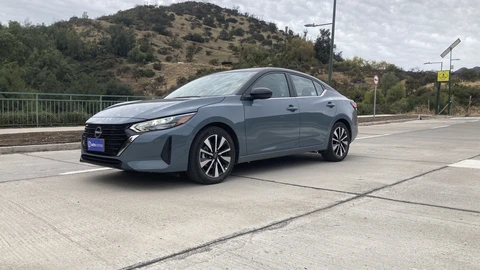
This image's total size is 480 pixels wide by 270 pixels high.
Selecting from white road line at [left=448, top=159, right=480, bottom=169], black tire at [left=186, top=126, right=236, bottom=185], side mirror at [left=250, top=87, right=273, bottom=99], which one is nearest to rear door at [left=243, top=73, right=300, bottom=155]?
side mirror at [left=250, top=87, right=273, bottom=99]

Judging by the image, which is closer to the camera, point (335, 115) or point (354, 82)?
point (335, 115)

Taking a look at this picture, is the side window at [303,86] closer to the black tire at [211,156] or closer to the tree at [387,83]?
the black tire at [211,156]

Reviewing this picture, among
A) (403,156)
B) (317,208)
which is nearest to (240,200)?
(317,208)

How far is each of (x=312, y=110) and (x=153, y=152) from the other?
3.21 meters

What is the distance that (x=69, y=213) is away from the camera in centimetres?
444

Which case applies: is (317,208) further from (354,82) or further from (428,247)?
(354,82)

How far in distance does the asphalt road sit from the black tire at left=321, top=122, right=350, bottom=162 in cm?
85

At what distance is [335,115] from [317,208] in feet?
11.7

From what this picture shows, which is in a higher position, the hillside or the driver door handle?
the hillside

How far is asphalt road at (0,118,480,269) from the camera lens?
10.8 feet

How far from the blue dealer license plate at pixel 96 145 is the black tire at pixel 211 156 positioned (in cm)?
116

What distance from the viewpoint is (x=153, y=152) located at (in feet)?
17.5

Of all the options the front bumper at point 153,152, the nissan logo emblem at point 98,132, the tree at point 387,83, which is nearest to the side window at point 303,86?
the front bumper at point 153,152

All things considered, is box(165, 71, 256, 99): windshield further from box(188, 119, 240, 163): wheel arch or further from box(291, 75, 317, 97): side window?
box(291, 75, 317, 97): side window
